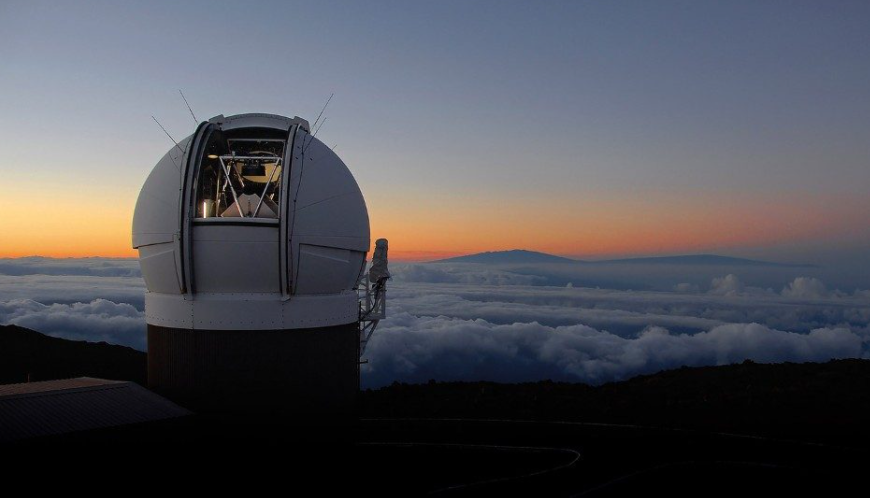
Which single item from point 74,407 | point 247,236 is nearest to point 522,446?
point 247,236

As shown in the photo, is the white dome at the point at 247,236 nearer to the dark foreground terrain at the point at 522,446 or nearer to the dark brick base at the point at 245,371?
the dark brick base at the point at 245,371

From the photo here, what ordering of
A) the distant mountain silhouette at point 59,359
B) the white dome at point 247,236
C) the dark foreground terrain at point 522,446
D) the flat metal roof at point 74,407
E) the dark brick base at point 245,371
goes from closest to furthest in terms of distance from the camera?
the flat metal roof at point 74,407 < the dark foreground terrain at point 522,446 < the white dome at point 247,236 < the dark brick base at point 245,371 < the distant mountain silhouette at point 59,359

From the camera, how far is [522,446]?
58.7 feet

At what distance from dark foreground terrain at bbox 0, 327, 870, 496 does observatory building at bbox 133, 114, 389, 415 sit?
0.96 meters

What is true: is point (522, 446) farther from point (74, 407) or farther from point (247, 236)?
point (74, 407)

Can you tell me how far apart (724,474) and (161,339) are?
1336 cm

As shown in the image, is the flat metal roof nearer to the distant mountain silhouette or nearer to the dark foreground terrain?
the dark foreground terrain

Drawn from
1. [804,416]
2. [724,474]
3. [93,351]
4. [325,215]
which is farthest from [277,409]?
[93,351]

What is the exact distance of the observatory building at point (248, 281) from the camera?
1459 cm

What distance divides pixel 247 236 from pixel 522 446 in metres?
9.31

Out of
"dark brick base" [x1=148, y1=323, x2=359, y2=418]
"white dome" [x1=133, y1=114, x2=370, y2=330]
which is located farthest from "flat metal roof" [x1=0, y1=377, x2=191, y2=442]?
"white dome" [x1=133, y1=114, x2=370, y2=330]

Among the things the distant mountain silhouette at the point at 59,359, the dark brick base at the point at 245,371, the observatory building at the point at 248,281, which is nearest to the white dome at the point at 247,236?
the observatory building at the point at 248,281

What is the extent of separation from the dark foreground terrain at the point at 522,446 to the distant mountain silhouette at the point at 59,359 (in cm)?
2183

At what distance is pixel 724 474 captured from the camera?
1478 centimetres
